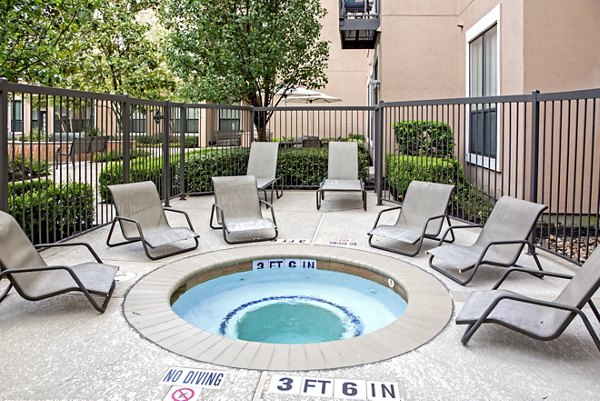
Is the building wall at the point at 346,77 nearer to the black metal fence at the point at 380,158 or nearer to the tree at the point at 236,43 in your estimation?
the tree at the point at 236,43

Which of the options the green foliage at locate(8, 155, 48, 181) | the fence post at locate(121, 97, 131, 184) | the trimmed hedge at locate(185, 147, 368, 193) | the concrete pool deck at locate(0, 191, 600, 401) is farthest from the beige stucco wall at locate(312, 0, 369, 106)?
the concrete pool deck at locate(0, 191, 600, 401)

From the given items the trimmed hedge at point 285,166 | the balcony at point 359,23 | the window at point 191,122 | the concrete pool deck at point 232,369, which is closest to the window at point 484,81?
the trimmed hedge at point 285,166

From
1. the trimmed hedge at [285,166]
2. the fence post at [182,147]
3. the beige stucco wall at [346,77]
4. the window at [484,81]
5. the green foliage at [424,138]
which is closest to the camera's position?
the window at [484,81]

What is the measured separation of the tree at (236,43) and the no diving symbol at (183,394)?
368 inches

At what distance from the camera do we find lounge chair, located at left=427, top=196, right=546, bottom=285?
455cm

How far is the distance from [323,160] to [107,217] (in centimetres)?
531

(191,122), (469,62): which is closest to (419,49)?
(469,62)

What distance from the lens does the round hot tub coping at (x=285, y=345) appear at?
3102 mm

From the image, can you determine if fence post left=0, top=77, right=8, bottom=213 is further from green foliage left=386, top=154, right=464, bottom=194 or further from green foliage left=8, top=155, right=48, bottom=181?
green foliage left=386, top=154, right=464, bottom=194

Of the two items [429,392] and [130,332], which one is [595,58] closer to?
[429,392]

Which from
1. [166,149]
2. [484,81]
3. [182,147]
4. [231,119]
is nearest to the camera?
[166,149]

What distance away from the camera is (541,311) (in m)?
3.40

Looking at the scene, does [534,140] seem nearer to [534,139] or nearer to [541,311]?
[534,139]

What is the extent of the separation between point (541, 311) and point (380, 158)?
5897 mm
